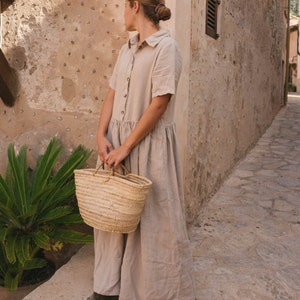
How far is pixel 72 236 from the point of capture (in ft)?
8.45

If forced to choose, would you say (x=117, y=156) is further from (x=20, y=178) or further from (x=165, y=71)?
(x=20, y=178)

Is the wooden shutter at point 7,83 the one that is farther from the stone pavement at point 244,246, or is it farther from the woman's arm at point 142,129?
the woman's arm at point 142,129

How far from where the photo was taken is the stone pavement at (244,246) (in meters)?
2.27

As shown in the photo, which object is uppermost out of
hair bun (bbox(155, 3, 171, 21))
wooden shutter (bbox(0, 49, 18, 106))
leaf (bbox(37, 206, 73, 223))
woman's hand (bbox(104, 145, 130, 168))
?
hair bun (bbox(155, 3, 171, 21))

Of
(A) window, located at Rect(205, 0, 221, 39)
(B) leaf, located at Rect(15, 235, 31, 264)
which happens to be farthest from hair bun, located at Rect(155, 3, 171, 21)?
(A) window, located at Rect(205, 0, 221, 39)

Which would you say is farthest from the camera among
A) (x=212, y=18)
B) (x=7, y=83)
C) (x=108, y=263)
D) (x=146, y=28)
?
(x=212, y=18)

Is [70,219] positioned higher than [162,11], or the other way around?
[162,11]

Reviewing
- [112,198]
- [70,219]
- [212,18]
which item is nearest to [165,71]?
[112,198]

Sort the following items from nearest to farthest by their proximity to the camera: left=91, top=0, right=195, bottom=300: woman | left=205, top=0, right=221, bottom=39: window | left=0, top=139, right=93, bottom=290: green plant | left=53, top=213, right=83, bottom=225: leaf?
left=91, top=0, right=195, bottom=300: woman
left=0, top=139, right=93, bottom=290: green plant
left=53, top=213, right=83, bottom=225: leaf
left=205, top=0, right=221, bottom=39: window

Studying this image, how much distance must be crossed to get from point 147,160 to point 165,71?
45cm

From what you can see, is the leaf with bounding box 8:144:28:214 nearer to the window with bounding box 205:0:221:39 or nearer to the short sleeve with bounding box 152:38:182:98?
the short sleeve with bounding box 152:38:182:98

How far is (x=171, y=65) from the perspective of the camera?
1.78 metres

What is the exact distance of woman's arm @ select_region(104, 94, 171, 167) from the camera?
1785 millimetres

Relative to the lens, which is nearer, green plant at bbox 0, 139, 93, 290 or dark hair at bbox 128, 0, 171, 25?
dark hair at bbox 128, 0, 171, 25
